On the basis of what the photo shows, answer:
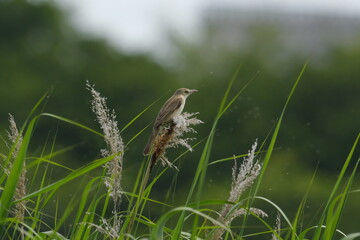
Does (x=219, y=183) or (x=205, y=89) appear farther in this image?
(x=205, y=89)

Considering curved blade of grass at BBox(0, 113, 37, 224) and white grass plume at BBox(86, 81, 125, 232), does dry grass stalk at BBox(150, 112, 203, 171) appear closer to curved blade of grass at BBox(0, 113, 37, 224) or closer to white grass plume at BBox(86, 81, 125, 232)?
white grass plume at BBox(86, 81, 125, 232)

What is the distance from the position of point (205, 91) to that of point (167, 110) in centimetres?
3387

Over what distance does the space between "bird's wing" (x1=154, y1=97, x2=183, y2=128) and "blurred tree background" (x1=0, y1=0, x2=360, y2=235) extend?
22.1m

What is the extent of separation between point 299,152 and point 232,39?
64334 mm

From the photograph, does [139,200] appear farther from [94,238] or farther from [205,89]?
[205,89]

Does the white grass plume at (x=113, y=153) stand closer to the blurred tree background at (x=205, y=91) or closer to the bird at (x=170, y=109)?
the bird at (x=170, y=109)

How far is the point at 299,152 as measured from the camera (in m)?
35.8

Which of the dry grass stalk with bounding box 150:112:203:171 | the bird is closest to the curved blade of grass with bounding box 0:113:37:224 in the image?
the dry grass stalk with bounding box 150:112:203:171

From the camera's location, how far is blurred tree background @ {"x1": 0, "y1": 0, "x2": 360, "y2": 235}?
32062 mm

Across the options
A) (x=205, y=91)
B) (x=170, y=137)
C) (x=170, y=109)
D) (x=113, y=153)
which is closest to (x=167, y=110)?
(x=170, y=109)

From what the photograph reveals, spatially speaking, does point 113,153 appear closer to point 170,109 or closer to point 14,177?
point 14,177

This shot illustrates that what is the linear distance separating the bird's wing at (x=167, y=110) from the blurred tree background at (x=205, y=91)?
2206cm

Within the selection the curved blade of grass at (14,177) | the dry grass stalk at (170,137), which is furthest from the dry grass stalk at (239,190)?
the curved blade of grass at (14,177)

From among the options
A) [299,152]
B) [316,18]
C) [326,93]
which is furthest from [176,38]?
[316,18]
